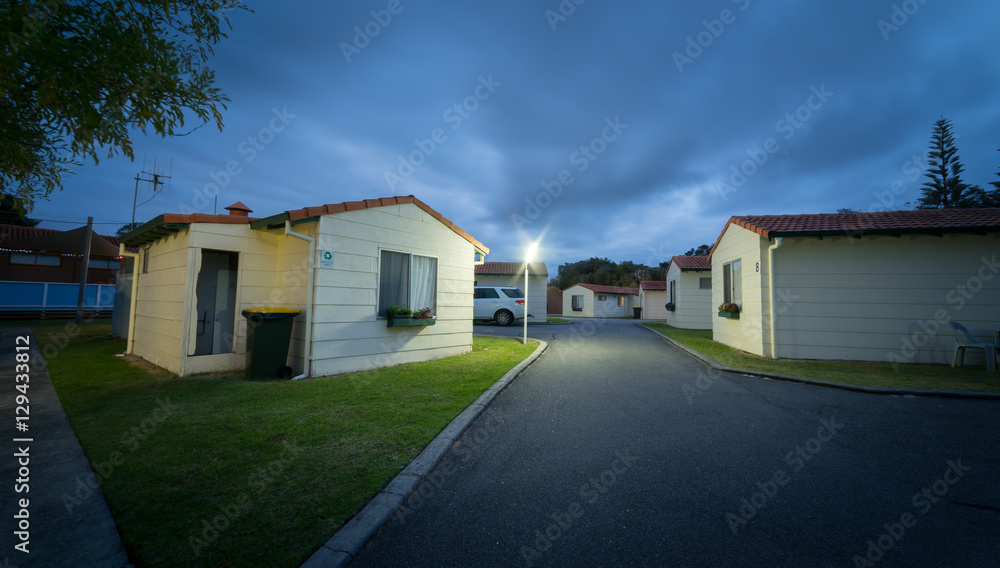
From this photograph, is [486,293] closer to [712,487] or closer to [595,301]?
[712,487]

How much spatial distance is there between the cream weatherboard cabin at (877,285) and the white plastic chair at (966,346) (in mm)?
188

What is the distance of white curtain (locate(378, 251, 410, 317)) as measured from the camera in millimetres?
7449

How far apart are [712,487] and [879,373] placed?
6.61 metres

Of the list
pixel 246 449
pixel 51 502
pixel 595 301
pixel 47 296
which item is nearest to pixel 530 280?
pixel 595 301

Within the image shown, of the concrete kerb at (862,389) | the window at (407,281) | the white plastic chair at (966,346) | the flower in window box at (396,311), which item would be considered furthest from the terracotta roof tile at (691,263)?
the flower in window box at (396,311)

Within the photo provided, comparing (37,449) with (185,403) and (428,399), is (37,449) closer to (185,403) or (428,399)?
(185,403)

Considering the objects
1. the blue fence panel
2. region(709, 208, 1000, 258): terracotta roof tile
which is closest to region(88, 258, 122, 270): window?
the blue fence panel

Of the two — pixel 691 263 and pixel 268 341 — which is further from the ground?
pixel 691 263

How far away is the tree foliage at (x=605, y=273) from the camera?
5306cm

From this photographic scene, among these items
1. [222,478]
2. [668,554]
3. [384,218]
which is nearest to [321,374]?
[384,218]

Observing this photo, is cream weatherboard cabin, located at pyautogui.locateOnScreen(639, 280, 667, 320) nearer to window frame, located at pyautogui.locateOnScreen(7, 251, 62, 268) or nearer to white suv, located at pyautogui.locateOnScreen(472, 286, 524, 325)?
white suv, located at pyautogui.locateOnScreen(472, 286, 524, 325)

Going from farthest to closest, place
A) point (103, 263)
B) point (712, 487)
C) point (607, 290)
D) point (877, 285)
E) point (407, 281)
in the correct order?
point (607, 290), point (103, 263), point (877, 285), point (407, 281), point (712, 487)

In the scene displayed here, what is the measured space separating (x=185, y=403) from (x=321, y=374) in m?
1.89

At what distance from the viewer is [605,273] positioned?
5388cm
